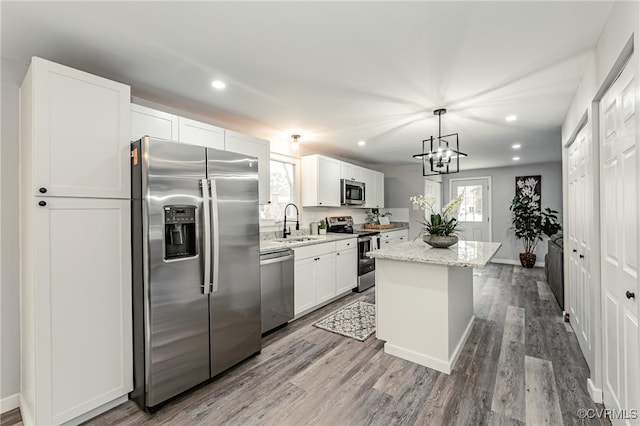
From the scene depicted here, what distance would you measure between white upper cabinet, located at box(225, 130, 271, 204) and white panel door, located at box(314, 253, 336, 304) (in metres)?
1.12

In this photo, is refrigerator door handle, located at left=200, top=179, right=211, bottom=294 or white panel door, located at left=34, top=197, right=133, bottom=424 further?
refrigerator door handle, located at left=200, top=179, right=211, bottom=294

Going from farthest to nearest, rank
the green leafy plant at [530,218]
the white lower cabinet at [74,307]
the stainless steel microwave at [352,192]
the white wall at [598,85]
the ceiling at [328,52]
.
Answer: the green leafy plant at [530,218] → the stainless steel microwave at [352,192] → the white lower cabinet at [74,307] → the ceiling at [328,52] → the white wall at [598,85]

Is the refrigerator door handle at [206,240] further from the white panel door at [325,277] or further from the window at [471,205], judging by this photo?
the window at [471,205]

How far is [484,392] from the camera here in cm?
210

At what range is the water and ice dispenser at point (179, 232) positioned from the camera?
2.04m

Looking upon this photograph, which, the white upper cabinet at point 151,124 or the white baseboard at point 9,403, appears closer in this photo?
the white baseboard at point 9,403

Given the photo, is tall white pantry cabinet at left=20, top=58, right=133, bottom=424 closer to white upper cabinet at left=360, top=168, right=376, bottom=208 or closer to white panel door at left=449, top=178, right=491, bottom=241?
white upper cabinet at left=360, top=168, right=376, bottom=208

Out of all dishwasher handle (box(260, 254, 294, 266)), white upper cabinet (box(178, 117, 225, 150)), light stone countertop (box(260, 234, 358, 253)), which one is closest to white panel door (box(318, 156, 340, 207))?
light stone countertop (box(260, 234, 358, 253))

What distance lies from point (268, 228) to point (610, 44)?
11.6 ft

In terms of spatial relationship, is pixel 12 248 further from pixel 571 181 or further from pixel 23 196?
pixel 571 181

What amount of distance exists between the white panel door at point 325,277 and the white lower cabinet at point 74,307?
2.20 metres

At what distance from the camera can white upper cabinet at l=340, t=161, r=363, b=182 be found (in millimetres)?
5093

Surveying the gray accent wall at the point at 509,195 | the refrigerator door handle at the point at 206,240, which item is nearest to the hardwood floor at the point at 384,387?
the refrigerator door handle at the point at 206,240

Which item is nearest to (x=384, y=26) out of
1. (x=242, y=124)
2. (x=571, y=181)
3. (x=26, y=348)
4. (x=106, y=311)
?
(x=242, y=124)
